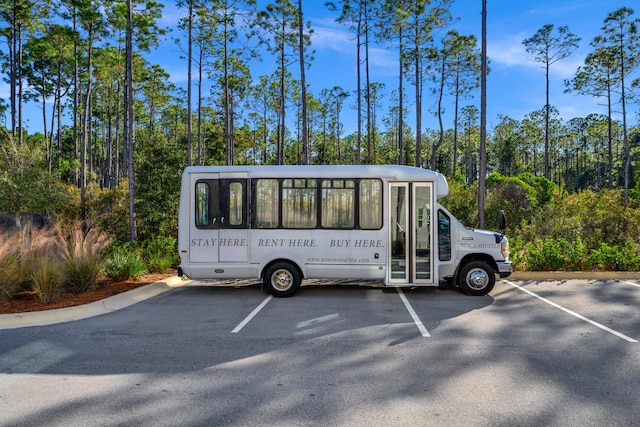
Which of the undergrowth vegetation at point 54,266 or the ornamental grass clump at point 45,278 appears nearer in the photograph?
the ornamental grass clump at point 45,278

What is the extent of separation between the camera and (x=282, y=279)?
879 centimetres

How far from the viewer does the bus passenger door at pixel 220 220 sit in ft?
28.7

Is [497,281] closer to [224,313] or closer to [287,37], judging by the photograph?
[224,313]

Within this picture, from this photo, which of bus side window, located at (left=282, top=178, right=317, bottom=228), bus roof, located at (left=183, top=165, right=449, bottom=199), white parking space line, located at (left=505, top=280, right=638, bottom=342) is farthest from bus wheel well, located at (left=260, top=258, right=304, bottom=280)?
white parking space line, located at (left=505, top=280, right=638, bottom=342)

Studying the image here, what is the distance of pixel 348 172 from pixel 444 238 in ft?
8.35

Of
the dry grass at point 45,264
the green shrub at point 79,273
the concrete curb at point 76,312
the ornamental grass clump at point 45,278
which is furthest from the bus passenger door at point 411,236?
the ornamental grass clump at point 45,278

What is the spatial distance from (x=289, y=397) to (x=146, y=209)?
39.1 feet

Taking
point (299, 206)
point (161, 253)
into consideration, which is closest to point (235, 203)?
point (299, 206)

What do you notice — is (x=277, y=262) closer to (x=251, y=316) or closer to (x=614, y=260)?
(x=251, y=316)

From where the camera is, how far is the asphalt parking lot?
378 centimetres

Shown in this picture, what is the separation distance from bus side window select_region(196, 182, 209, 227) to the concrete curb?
2.03m

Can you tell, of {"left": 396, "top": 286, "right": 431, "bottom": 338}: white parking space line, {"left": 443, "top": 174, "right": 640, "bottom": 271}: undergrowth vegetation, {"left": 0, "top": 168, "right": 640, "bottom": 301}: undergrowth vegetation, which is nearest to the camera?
{"left": 396, "top": 286, "right": 431, "bottom": 338}: white parking space line

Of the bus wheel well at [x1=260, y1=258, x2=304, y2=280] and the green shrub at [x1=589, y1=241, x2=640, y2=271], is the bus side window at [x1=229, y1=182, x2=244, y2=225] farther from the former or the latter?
the green shrub at [x1=589, y1=241, x2=640, y2=271]

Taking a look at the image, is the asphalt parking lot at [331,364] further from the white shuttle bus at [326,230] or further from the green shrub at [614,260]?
the green shrub at [614,260]
